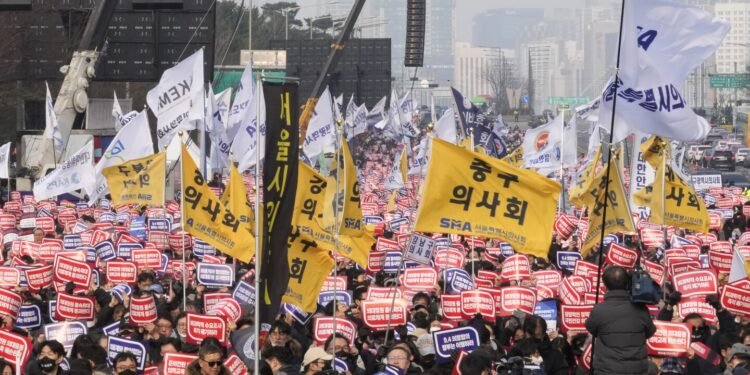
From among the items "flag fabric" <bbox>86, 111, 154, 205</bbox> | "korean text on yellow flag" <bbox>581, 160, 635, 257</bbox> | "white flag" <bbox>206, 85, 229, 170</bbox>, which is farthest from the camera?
"white flag" <bbox>206, 85, 229, 170</bbox>

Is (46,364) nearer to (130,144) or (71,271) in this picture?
(71,271)

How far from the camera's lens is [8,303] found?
14.6 meters

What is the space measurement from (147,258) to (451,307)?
594 centimetres

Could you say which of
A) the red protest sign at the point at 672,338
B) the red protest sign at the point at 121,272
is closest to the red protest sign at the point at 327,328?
the red protest sign at the point at 672,338

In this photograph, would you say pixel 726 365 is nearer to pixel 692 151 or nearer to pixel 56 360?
pixel 56 360

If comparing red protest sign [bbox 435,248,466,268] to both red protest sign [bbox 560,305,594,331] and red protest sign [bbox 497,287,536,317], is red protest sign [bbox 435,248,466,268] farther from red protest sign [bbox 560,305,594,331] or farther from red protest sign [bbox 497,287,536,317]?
red protest sign [bbox 560,305,594,331]

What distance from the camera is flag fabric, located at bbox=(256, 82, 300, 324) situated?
35.8 ft

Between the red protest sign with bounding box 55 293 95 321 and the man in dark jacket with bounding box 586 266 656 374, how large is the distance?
690 centimetres

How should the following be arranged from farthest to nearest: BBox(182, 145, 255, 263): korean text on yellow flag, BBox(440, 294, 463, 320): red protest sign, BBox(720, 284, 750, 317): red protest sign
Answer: BBox(182, 145, 255, 263): korean text on yellow flag → BBox(440, 294, 463, 320): red protest sign → BBox(720, 284, 750, 317): red protest sign

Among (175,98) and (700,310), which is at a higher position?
(175,98)

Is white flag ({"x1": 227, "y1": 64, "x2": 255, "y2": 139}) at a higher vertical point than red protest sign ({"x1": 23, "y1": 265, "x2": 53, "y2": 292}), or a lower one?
higher

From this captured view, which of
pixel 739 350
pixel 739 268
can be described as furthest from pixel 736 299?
pixel 739 350

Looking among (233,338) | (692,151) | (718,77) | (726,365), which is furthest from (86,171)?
(718,77)

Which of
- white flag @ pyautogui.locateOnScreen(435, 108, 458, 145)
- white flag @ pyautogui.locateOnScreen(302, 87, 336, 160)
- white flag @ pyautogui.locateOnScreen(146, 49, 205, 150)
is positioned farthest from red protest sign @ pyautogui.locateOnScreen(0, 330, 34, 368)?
white flag @ pyautogui.locateOnScreen(302, 87, 336, 160)
